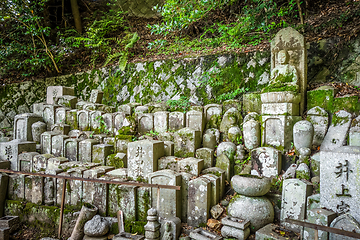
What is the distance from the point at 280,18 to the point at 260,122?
5.22m

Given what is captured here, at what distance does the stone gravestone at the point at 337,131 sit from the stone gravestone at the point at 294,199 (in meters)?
1.07

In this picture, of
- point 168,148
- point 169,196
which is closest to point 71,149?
point 168,148

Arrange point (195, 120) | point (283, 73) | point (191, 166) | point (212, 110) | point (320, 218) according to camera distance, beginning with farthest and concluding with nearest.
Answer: point (212, 110) < point (195, 120) < point (283, 73) < point (191, 166) < point (320, 218)

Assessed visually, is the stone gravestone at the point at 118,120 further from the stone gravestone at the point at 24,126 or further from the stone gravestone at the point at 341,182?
the stone gravestone at the point at 341,182

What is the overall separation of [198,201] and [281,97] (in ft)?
8.80

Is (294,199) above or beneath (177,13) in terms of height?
beneath

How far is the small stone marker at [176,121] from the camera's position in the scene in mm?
5797

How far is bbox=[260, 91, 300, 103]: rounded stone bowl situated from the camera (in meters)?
4.61

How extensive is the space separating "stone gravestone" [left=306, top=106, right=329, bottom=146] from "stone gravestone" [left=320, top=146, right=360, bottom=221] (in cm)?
147

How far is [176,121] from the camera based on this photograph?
588 centimetres

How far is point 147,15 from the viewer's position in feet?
42.7

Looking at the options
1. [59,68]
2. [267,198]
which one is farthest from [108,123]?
[59,68]

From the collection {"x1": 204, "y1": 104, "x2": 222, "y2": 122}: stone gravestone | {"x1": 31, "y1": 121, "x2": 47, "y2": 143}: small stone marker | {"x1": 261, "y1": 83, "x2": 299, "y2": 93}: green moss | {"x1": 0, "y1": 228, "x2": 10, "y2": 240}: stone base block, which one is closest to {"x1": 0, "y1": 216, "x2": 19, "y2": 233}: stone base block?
{"x1": 0, "y1": 228, "x2": 10, "y2": 240}: stone base block

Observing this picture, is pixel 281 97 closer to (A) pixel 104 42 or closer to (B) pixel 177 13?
(B) pixel 177 13
